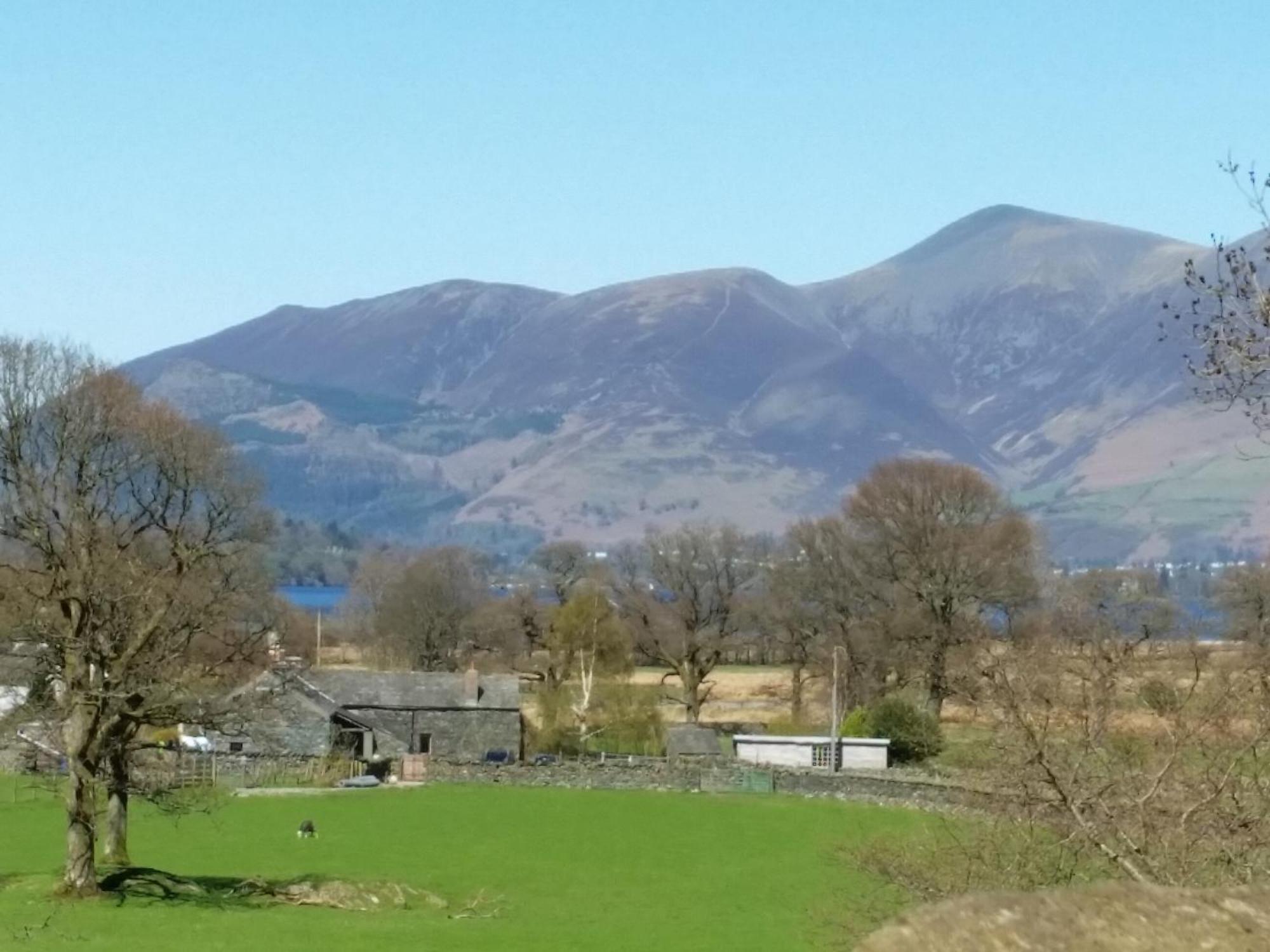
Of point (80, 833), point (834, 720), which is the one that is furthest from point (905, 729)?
point (80, 833)

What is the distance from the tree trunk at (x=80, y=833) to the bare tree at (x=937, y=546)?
4315 centimetres

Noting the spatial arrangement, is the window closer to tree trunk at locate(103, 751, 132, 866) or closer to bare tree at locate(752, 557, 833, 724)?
bare tree at locate(752, 557, 833, 724)

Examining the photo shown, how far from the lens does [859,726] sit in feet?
268

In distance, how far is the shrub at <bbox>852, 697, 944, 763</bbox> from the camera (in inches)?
3120

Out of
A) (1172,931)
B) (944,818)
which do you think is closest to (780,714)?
(944,818)

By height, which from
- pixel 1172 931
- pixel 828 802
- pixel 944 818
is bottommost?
pixel 828 802

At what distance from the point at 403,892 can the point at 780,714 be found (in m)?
61.7

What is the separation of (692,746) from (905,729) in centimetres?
949

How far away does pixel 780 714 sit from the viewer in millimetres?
100875

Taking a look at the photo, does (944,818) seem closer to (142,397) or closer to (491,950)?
(491,950)

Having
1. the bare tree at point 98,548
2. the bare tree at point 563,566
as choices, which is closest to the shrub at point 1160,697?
the bare tree at point 98,548

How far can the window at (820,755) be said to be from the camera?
79250 millimetres

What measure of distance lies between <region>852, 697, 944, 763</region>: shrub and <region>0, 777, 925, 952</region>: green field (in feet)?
33.8

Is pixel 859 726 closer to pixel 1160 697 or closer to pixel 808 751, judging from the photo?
pixel 808 751
